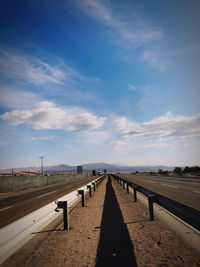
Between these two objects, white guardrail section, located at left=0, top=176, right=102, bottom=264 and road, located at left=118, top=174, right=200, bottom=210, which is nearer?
white guardrail section, located at left=0, top=176, right=102, bottom=264

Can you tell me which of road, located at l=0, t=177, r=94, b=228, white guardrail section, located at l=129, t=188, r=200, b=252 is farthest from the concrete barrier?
white guardrail section, located at l=129, t=188, r=200, b=252

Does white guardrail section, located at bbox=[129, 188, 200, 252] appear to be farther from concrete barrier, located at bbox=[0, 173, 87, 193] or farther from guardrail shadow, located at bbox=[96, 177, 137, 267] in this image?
concrete barrier, located at bbox=[0, 173, 87, 193]

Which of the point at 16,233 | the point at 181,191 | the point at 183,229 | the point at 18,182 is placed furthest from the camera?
the point at 18,182

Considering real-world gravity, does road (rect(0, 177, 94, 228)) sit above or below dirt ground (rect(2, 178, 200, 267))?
below

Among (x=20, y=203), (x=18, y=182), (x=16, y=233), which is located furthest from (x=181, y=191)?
(x=18, y=182)

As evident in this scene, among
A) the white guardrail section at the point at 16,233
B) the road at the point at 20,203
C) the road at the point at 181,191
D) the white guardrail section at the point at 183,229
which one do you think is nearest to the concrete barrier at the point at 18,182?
the road at the point at 20,203

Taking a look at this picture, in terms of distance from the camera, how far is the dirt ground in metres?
2.95

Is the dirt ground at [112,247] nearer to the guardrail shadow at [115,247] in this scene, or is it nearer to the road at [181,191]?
the guardrail shadow at [115,247]

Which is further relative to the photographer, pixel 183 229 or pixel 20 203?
pixel 20 203

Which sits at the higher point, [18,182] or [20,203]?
[20,203]

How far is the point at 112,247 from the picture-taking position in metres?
3.50

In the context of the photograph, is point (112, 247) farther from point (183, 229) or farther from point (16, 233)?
point (16, 233)

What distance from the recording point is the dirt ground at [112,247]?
2.95 m

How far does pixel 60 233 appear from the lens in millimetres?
4477
